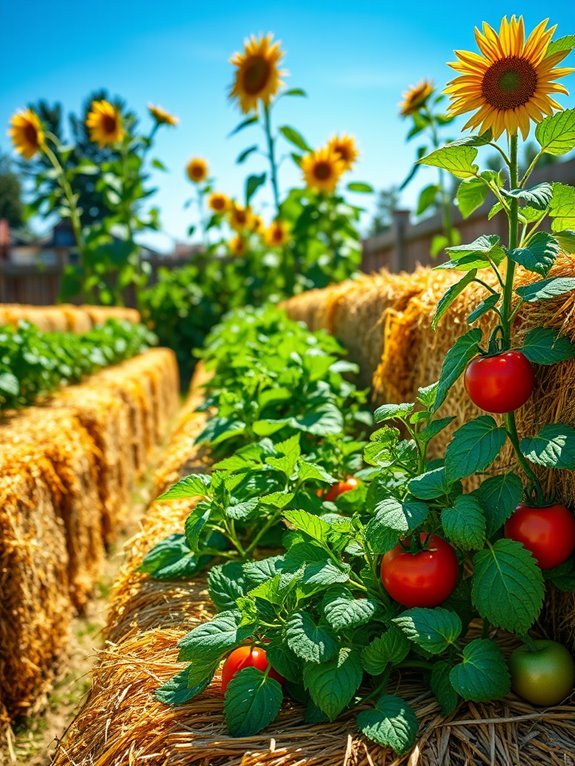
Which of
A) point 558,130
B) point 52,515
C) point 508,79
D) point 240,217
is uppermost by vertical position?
point 240,217

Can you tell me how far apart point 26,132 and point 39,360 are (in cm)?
461

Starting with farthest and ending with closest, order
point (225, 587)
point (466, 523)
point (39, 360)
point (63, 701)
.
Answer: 1. point (39, 360)
2. point (63, 701)
3. point (225, 587)
4. point (466, 523)

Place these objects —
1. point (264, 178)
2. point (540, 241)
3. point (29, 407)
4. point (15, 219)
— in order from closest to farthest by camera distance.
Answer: point (540, 241) < point (29, 407) < point (264, 178) < point (15, 219)

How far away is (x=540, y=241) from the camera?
4.19 ft

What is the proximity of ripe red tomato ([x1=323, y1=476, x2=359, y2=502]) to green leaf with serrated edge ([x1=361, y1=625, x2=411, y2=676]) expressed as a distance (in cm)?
76

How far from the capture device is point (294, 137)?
20.8ft

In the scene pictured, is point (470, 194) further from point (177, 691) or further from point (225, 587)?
point (177, 691)

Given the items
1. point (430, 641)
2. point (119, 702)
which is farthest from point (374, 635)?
point (119, 702)

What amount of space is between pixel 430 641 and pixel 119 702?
2.01 feet

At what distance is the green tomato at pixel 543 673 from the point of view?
121cm

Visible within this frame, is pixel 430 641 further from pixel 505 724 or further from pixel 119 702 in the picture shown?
pixel 119 702

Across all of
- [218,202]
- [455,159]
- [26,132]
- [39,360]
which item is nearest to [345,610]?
[455,159]

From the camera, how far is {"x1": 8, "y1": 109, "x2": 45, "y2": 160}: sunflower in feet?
24.0

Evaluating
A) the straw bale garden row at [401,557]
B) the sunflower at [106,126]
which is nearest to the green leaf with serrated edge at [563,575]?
the straw bale garden row at [401,557]
